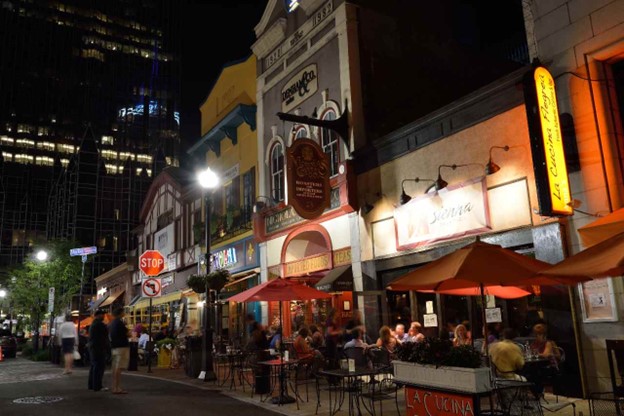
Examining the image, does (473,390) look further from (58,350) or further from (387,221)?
(58,350)

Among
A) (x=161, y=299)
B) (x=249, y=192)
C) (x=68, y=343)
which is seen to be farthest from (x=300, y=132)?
(x=161, y=299)

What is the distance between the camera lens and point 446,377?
6.52 m

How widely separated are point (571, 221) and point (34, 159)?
386 ft

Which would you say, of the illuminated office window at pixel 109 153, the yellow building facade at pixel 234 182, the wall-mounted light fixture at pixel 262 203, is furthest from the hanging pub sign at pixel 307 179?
the illuminated office window at pixel 109 153

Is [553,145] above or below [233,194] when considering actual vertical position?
below

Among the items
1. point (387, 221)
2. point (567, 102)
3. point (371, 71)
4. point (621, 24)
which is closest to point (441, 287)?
point (567, 102)

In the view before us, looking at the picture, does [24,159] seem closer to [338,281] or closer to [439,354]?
[338,281]

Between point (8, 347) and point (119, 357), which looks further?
point (8, 347)

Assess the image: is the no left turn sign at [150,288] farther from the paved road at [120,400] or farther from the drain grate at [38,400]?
the drain grate at [38,400]

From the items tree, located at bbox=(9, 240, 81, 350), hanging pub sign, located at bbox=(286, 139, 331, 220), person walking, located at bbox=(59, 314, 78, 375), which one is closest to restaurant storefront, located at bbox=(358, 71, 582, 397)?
hanging pub sign, located at bbox=(286, 139, 331, 220)

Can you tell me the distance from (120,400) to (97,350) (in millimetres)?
1912

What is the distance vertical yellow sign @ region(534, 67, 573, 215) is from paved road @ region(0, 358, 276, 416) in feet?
20.7

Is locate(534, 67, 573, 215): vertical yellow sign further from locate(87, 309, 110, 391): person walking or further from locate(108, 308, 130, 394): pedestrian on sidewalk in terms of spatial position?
locate(87, 309, 110, 391): person walking

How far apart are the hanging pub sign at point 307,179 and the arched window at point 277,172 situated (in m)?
4.05
